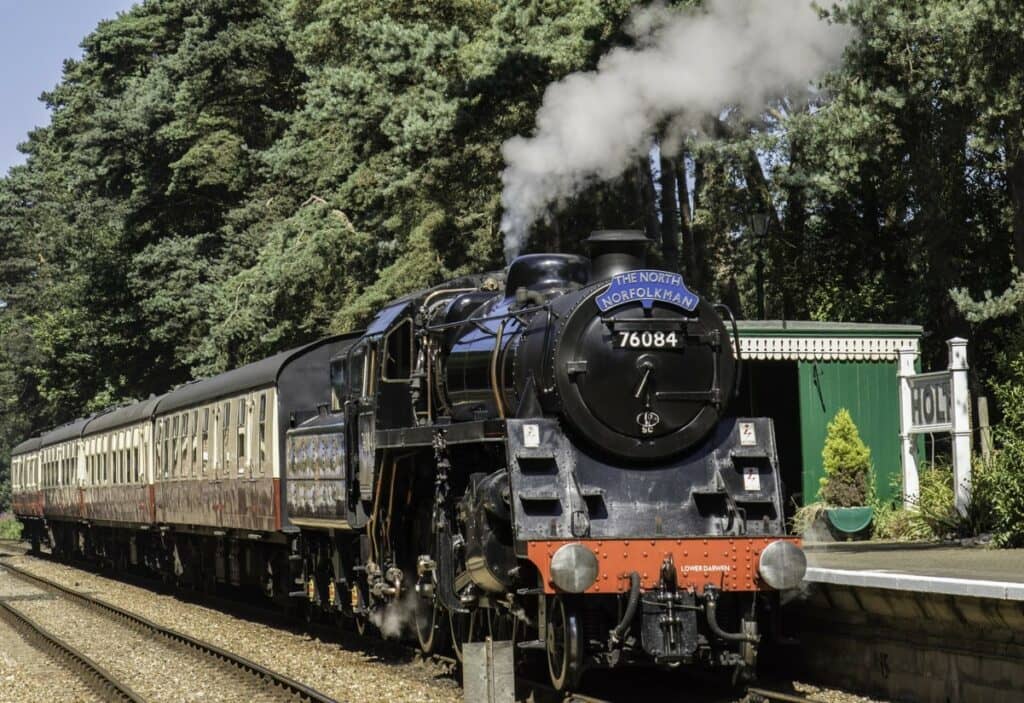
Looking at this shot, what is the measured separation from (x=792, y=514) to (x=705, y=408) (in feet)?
31.0

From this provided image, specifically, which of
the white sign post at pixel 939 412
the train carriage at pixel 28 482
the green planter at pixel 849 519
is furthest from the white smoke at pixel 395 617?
the train carriage at pixel 28 482

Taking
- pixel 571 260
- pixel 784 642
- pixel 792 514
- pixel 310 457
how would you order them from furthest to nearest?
pixel 792 514
pixel 310 457
pixel 571 260
pixel 784 642

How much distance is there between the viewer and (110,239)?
50.2 metres

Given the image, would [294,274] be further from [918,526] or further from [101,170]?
[918,526]

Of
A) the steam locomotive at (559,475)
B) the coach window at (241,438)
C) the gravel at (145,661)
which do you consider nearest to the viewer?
the steam locomotive at (559,475)

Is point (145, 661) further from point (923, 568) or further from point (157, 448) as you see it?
point (157, 448)

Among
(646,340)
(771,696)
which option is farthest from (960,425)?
(771,696)

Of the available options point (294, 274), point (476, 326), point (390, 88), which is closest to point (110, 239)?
point (294, 274)

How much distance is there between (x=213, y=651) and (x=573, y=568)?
671 cm

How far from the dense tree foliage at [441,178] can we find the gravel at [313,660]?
772 centimetres

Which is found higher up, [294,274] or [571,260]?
[294,274]

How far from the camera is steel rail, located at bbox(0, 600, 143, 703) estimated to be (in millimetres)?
13031

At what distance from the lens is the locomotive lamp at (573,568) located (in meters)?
10.0

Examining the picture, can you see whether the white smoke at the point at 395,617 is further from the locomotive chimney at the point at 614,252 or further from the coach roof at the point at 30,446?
the coach roof at the point at 30,446
